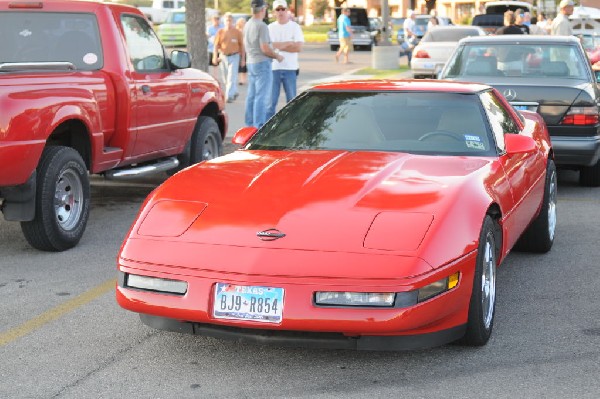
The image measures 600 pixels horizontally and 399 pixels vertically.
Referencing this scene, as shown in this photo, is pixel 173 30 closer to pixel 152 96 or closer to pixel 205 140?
pixel 205 140

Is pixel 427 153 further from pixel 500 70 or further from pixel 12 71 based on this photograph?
pixel 500 70

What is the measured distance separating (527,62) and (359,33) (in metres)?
38.2

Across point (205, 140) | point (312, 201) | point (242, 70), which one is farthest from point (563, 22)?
point (312, 201)

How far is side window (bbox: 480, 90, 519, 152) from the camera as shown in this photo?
6.89 meters

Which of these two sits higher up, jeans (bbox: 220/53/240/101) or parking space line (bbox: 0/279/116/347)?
parking space line (bbox: 0/279/116/347)

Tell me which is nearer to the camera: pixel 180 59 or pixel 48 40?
pixel 48 40

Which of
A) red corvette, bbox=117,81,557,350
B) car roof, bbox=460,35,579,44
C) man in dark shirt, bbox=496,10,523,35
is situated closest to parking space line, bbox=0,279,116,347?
red corvette, bbox=117,81,557,350

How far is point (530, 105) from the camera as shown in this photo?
11.0 meters

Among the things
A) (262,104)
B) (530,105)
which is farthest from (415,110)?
(262,104)

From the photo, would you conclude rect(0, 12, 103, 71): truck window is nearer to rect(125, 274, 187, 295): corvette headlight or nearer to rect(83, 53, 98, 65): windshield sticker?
rect(83, 53, 98, 65): windshield sticker

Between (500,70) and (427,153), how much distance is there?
556 cm

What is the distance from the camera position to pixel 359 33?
49469 mm

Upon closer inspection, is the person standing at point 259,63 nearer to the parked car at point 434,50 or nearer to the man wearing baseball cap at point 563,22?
the man wearing baseball cap at point 563,22

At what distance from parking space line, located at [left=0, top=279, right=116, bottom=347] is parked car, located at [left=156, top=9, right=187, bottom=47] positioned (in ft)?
121
